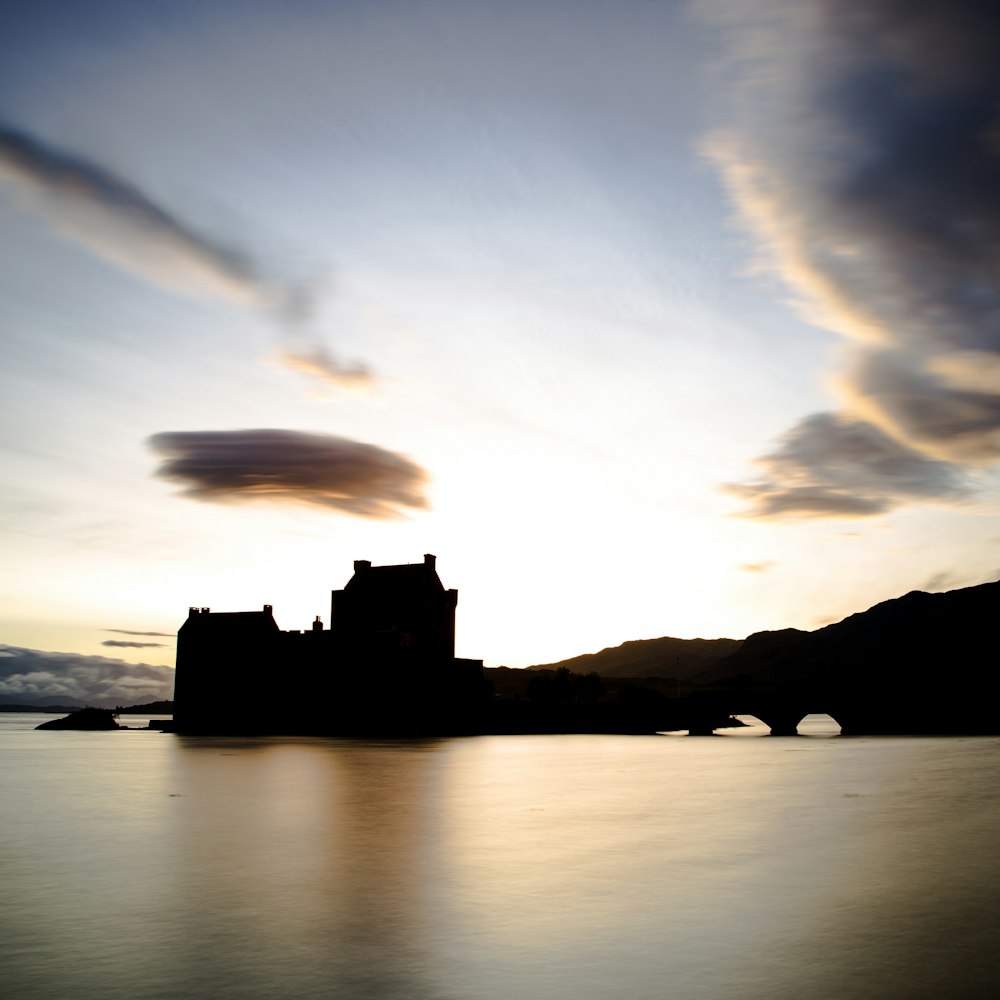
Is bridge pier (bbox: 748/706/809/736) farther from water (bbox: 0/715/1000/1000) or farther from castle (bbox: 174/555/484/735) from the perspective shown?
water (bbox: 0/715/1000/1000)

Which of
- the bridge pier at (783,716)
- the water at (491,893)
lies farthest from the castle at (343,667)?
the water at (491,893)

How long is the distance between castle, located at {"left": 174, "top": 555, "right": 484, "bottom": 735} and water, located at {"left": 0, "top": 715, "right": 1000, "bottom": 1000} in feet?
274

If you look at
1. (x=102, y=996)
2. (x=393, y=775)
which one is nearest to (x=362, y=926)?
(x=102, y=996)

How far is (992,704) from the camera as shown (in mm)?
198875

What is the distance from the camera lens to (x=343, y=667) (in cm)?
14088

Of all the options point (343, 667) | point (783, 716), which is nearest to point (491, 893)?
point (343, 667)

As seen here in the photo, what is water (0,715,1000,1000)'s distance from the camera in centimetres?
1736

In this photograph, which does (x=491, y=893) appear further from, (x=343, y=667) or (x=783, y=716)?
(x=783, y=716)

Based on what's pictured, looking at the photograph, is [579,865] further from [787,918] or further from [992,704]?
[992,704]

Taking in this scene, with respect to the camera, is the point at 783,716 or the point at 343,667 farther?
the point at 783,716

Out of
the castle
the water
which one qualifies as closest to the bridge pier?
the castle

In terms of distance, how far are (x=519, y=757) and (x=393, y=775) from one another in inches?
1265

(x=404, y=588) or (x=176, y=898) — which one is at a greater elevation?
(x=404, y=588)

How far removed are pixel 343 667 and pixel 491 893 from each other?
118459 mm
